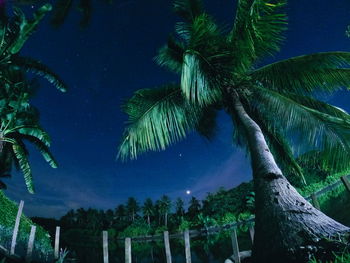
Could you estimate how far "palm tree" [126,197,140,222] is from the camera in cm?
6950

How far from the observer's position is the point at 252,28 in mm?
5512

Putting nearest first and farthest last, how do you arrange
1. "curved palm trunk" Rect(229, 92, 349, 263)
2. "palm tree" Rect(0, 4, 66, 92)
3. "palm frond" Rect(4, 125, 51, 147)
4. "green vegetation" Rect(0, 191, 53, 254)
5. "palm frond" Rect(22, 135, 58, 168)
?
"curved palm trunk" Rect(229, 92, 349, 263) → "palm tree" Rect(0, 4, 66, 92) → "green vegetation" Rect(0, 191, 53, 254) → "palm frond" Rect(4, 125, 51, 147) → "palm frond" Rect(22, 135, 58, 168)

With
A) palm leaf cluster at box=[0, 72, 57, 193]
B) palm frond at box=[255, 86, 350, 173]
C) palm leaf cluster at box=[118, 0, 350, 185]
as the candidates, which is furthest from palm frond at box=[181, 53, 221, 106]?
palm leaf cluster at box=[0, 72, 57, 193]

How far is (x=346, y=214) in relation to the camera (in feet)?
37.5

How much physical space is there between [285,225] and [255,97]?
4.59 meters

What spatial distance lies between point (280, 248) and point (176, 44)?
6.47 m

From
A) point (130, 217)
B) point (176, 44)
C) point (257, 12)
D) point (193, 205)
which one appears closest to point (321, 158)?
point (257, 12)

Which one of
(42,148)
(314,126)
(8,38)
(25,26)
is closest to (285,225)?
(314,126)

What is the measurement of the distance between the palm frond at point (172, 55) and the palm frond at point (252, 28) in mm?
2055

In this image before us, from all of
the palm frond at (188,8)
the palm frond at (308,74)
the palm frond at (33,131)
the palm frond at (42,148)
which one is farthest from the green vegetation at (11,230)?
the palm frond at (308,74)

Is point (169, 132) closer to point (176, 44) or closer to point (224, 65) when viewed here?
point (224, 65)

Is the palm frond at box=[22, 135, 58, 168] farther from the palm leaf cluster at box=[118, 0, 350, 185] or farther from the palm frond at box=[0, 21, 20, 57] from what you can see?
the palm leaf cluster at box=[118, 0, 350, 185]

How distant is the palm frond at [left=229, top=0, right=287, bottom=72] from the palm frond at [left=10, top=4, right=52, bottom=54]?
7.21m

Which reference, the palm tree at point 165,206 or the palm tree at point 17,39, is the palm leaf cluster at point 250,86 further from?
the palm tree at point 165,206
